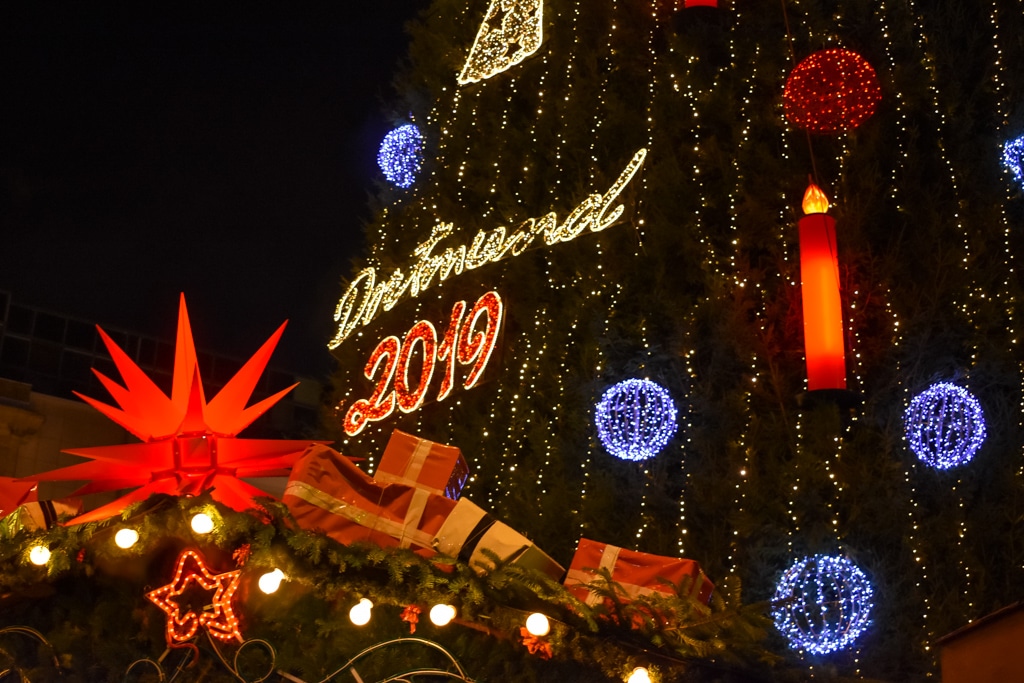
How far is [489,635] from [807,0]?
4996 mm

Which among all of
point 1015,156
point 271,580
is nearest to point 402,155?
point 1015,156

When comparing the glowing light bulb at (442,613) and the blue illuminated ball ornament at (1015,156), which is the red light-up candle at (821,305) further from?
the glowing light bulb at (442,613)

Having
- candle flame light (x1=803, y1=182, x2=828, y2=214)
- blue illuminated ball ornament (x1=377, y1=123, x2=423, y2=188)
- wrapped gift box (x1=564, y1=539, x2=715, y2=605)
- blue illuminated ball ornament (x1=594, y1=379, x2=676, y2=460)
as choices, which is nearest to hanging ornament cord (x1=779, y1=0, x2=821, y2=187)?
candle flame light (x1=803, y1=182, x2=828, y2=214)

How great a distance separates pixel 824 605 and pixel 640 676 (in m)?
2.71

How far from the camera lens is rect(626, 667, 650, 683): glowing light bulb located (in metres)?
3.96

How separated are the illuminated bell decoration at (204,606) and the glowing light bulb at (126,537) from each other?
0.18 metres

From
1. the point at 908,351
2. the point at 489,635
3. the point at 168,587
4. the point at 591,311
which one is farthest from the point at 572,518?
the point at 168,587

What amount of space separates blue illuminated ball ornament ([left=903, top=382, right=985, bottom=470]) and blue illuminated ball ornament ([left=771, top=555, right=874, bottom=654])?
0.78 meters

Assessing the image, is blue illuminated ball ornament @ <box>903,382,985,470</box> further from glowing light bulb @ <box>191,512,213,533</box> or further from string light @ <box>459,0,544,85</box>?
string light @ <box>459,0,544,85</box>

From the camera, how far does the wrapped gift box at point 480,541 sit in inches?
170

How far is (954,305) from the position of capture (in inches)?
264

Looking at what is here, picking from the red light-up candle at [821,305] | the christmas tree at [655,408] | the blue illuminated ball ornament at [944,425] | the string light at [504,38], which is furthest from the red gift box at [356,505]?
the string light at [504,38]

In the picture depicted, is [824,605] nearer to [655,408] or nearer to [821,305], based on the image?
[655,408]

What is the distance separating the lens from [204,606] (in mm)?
4168
